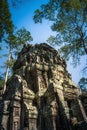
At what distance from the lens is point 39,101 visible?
58.5 ft

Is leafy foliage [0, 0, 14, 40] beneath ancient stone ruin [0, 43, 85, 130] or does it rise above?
above

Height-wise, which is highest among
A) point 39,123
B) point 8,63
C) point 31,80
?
point 8,63

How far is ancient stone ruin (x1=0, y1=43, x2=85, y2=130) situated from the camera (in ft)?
48.9

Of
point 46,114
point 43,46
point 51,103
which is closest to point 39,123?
point 46,114

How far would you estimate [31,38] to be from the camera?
23.0 m

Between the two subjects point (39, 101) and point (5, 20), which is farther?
point (39, 101)

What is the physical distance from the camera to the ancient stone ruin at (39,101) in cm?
1491

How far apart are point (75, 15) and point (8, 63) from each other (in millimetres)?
12723

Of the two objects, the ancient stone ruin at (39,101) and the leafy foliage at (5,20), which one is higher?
the leafy foliage at (5,20)

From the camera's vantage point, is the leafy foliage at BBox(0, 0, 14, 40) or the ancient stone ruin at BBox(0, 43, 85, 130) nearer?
the leafy foliage at BBox(0, 0, 14, 40)

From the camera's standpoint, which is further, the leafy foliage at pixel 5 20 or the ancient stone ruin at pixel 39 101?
the ancient stone ruin at pixel 39 101

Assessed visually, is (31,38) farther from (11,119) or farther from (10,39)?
(11,119)

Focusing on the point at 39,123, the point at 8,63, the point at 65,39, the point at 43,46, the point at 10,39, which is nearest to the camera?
the point at 10,39

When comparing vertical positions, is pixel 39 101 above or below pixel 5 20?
below
